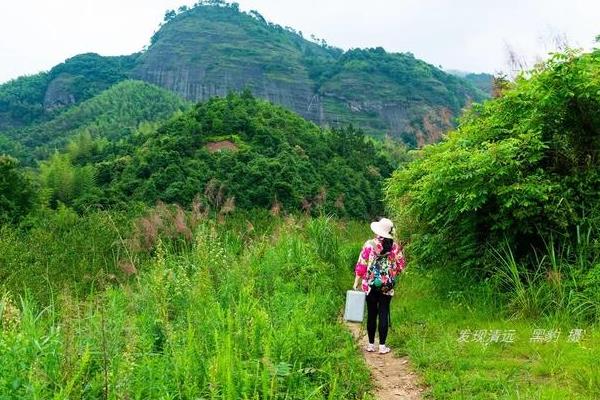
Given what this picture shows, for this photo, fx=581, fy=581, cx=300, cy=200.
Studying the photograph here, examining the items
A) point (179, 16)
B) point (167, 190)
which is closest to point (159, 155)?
point (167, 190)

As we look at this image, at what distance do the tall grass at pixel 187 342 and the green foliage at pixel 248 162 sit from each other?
76.0 ft

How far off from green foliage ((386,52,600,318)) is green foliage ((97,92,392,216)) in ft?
70.6

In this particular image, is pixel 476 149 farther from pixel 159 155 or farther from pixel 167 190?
pixel 159 155

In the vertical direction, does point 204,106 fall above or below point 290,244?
above

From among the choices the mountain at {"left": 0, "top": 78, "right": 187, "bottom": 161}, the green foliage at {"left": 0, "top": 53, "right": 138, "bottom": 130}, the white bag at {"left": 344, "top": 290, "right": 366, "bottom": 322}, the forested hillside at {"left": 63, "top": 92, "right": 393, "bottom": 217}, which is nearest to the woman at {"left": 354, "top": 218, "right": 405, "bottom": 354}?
the white bag at {"left": 344, "top": 290, "right": 366, "bottom": 322}

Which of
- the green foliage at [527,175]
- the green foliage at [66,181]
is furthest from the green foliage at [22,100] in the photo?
the green foliage at [527,175]

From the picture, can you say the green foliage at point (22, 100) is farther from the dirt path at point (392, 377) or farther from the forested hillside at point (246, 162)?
the dirt path at point (392, 377)

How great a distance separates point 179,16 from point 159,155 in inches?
5185

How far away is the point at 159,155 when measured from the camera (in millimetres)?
36219

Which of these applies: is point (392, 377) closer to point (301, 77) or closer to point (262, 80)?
point (262, 80)

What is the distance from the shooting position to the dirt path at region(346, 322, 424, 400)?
4.63 m

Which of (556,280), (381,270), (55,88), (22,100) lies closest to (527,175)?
(556,280)

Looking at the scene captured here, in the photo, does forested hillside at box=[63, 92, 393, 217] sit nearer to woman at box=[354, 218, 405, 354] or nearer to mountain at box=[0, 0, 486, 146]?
woman at box=[354, 218, 405, 354]

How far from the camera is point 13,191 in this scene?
989 inches
